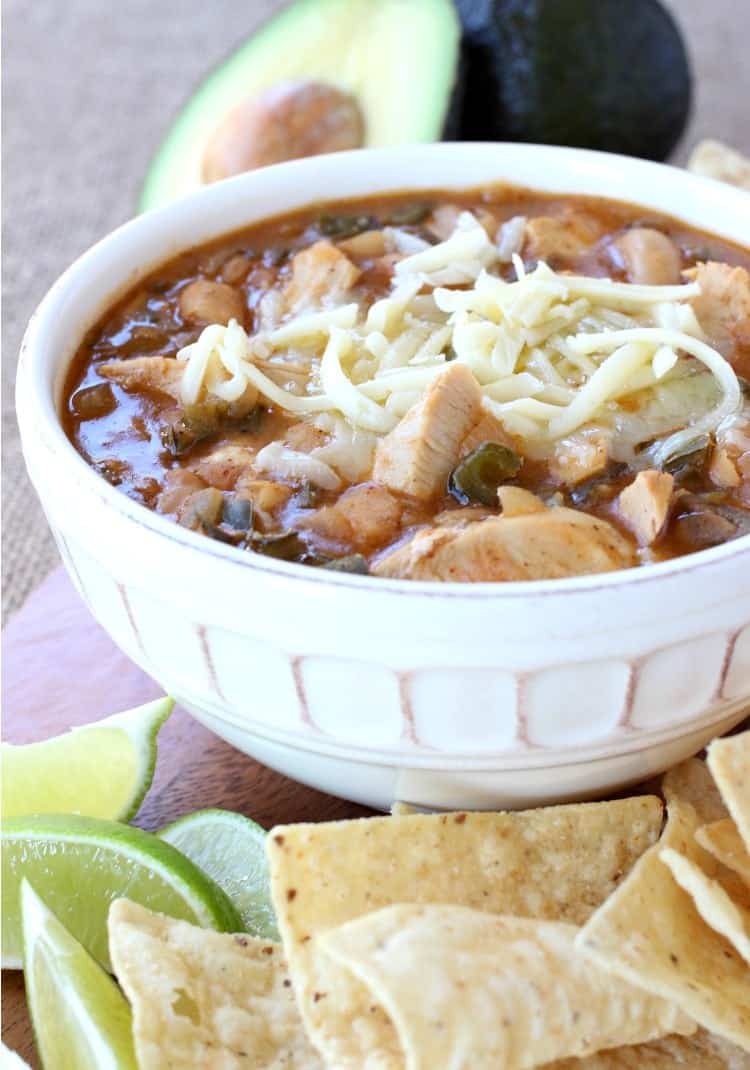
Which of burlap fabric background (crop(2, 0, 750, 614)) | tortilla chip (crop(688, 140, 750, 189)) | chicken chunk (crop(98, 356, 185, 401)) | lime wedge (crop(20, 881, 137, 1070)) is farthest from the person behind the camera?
burlap fabric background (crop(2, 0, 750, 614))

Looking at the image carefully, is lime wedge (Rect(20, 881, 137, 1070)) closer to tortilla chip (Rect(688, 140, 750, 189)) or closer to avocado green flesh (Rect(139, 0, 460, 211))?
avocado green flesh (Rect(139, 0, 460, 211))

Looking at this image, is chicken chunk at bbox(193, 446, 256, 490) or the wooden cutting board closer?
chicken chunk at bbox(193, 446, 256, 490)

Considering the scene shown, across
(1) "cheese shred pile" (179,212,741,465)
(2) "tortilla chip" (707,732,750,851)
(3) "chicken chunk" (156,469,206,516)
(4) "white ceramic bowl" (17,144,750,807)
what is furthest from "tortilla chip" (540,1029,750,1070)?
(3) "chicken chunk" (156,469,206,516)

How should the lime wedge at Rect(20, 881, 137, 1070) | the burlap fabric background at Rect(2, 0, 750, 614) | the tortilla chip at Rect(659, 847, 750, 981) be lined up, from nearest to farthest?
1. the tortilla chip at Rect(659, 847, 750, 981)
2. the lime wedge at Rect(20, 881, 137, 1070)
3. the burlap fabric background at Rect(2, 0, 750, 614)

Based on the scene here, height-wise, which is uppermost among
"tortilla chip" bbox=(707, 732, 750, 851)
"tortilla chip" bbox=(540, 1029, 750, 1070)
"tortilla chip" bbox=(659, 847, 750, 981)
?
"tortilla chip" bbox=(707, 732, 750, 851)

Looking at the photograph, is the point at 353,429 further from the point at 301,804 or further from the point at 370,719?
the point at 301,804

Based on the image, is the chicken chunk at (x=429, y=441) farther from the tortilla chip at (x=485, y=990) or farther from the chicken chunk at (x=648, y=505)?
the tortilla chip at (x=485, y=990)

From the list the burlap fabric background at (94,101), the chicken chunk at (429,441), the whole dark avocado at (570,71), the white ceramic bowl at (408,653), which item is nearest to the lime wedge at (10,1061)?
the white ceramic bowl at (408,653)

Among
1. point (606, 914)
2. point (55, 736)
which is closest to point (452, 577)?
point (606, 914)
